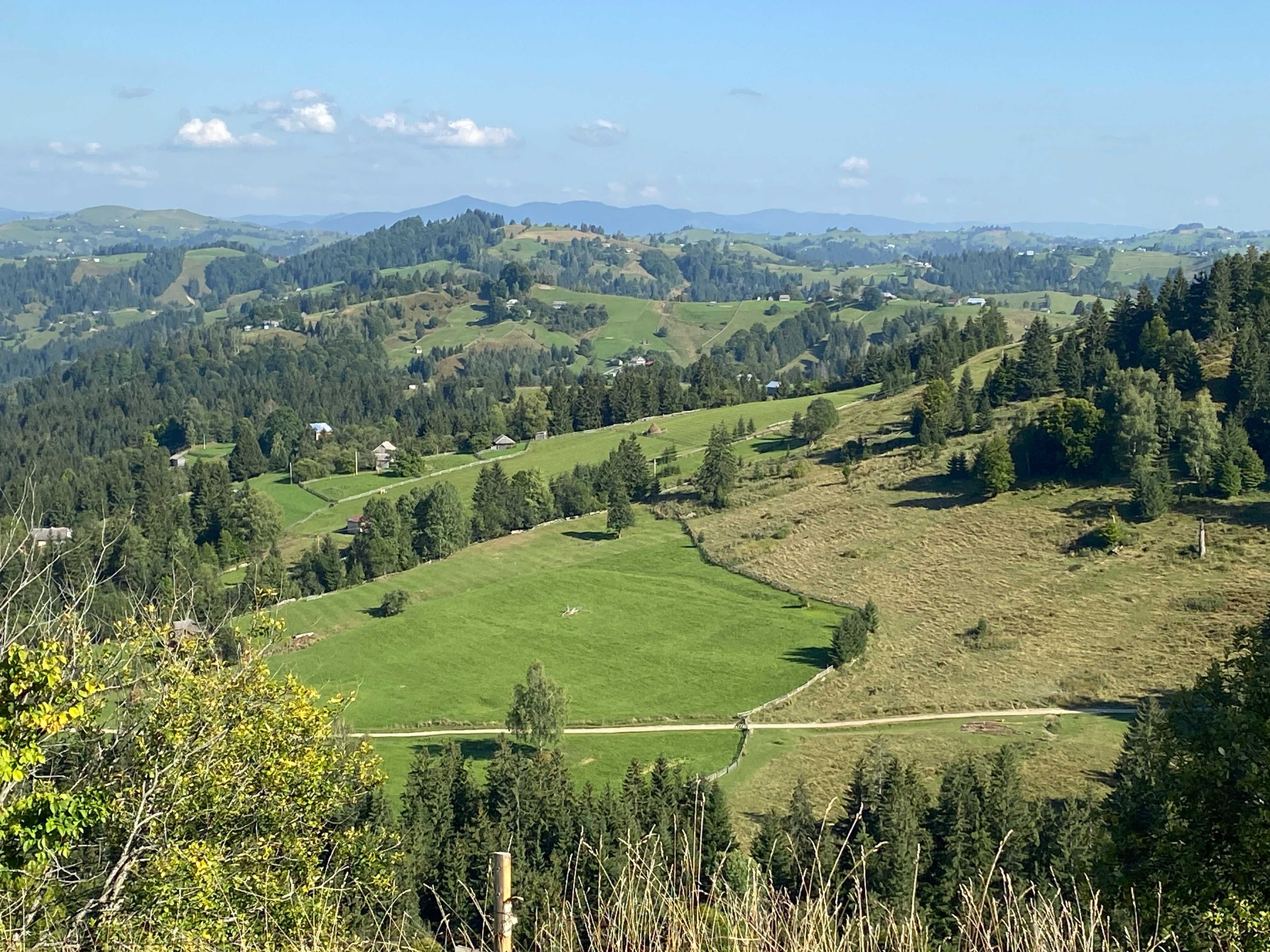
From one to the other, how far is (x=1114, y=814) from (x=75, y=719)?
1376 cm

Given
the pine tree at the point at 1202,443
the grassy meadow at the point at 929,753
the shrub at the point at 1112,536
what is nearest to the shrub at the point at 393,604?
the grassy meadow at the point at 929,753

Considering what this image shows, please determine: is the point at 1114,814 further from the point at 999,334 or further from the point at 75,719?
the point at 999,334

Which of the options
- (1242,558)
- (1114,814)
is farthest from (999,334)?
(1114,814)

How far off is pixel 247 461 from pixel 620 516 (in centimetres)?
6444

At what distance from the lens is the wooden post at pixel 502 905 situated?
7895 mm

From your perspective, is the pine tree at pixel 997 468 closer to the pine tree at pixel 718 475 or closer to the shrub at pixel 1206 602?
the shrub at pixel 1206 602

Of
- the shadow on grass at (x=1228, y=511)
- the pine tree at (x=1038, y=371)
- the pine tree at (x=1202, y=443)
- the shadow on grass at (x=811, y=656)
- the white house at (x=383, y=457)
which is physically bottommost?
the shadow on grass at (x=811, y=656)

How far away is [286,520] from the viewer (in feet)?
341

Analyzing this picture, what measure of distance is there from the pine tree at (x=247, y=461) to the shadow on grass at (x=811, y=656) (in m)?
87.8

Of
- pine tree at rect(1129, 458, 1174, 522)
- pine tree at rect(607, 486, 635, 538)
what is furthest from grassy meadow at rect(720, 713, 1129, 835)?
pine tree at rect(607, 486, 635, 538)

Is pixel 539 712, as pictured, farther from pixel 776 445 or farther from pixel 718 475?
pixel 776 445

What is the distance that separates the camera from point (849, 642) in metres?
54.2

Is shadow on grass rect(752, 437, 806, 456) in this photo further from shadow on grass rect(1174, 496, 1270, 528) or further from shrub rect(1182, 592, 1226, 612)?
shrub rect(1182, 592, 1226, 612)

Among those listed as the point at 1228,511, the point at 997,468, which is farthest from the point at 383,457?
the point at 1228,511
